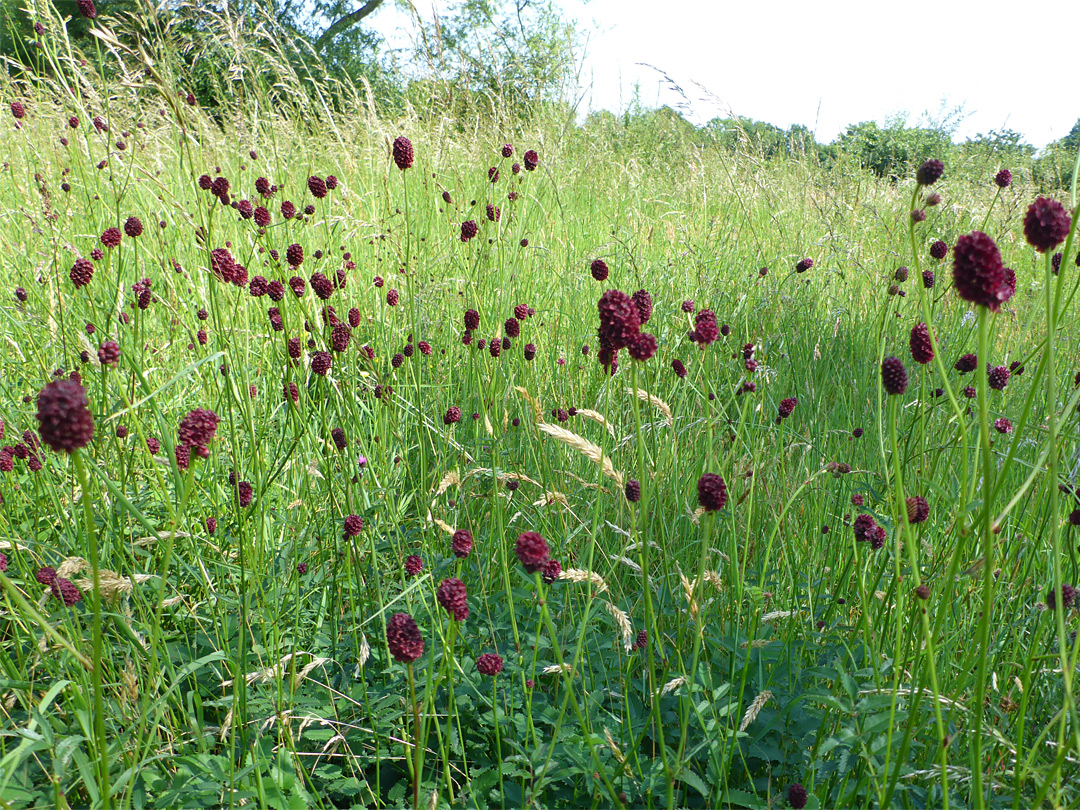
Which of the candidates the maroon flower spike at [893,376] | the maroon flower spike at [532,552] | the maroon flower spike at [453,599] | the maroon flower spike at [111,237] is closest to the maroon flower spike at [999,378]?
the maroon flower spike at [893,376]

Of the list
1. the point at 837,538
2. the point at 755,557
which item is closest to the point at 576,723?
the point at 755,557

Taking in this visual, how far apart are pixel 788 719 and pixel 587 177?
528cm

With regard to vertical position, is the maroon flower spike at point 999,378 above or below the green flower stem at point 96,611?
above

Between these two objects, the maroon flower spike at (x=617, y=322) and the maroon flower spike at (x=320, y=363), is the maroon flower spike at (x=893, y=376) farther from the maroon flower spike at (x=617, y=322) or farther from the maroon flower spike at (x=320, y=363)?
the maroon flower spike at (x=320, y=363)

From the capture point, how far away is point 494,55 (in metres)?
3.00

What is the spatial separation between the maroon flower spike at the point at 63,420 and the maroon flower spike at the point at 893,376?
1.18 meters

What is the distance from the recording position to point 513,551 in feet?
6.32

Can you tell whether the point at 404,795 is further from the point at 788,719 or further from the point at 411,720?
the point at 788,719

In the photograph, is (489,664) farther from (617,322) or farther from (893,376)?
(893,376)

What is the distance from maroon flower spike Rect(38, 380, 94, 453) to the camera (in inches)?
26.5

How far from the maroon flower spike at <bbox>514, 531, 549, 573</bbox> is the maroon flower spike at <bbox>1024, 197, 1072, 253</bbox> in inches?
32.7

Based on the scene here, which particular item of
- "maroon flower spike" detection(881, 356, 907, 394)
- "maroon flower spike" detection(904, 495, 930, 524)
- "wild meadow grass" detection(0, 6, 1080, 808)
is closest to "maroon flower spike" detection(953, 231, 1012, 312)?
"wild meadow grass" detection(0, 6, 1080, 808)

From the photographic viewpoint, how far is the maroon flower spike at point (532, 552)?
91 centimetres

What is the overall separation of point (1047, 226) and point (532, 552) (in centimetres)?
88
